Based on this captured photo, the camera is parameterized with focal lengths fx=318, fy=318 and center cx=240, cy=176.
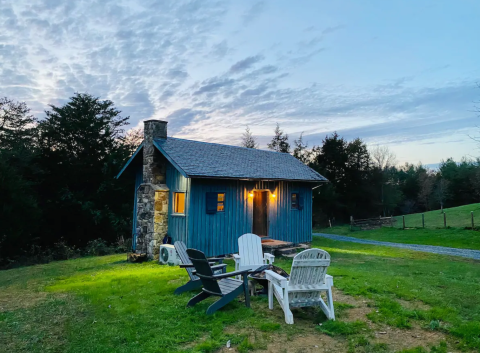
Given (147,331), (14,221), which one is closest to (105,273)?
(147,331)

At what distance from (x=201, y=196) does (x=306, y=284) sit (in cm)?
698

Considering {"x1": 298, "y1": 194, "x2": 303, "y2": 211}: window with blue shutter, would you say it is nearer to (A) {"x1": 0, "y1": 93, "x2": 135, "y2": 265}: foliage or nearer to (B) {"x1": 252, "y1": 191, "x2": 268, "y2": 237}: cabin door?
(B) {"x1": 252, "y1": 191, "x2": 268, "y2": 237}: cabin door

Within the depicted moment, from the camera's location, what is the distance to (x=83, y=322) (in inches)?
187

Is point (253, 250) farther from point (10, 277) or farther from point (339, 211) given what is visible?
point (339, 211)

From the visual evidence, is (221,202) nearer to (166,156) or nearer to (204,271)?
(166,156)

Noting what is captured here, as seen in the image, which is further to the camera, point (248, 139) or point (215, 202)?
point (248, 139)

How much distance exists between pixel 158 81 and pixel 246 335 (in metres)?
13.4

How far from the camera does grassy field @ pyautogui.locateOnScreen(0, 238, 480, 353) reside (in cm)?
380

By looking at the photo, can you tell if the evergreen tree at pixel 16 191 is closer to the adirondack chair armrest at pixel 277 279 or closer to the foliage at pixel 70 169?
the foliage at pixel 70 169

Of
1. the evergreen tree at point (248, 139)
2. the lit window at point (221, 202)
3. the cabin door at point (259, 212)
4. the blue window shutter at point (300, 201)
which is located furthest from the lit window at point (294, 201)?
the evergreen tree at point (248, 139)

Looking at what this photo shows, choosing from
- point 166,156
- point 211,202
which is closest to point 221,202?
point 211,202

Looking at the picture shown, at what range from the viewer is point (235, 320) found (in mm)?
4598

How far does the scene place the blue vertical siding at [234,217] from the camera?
11070 mm

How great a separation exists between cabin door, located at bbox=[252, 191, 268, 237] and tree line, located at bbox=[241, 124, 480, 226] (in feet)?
52.4
